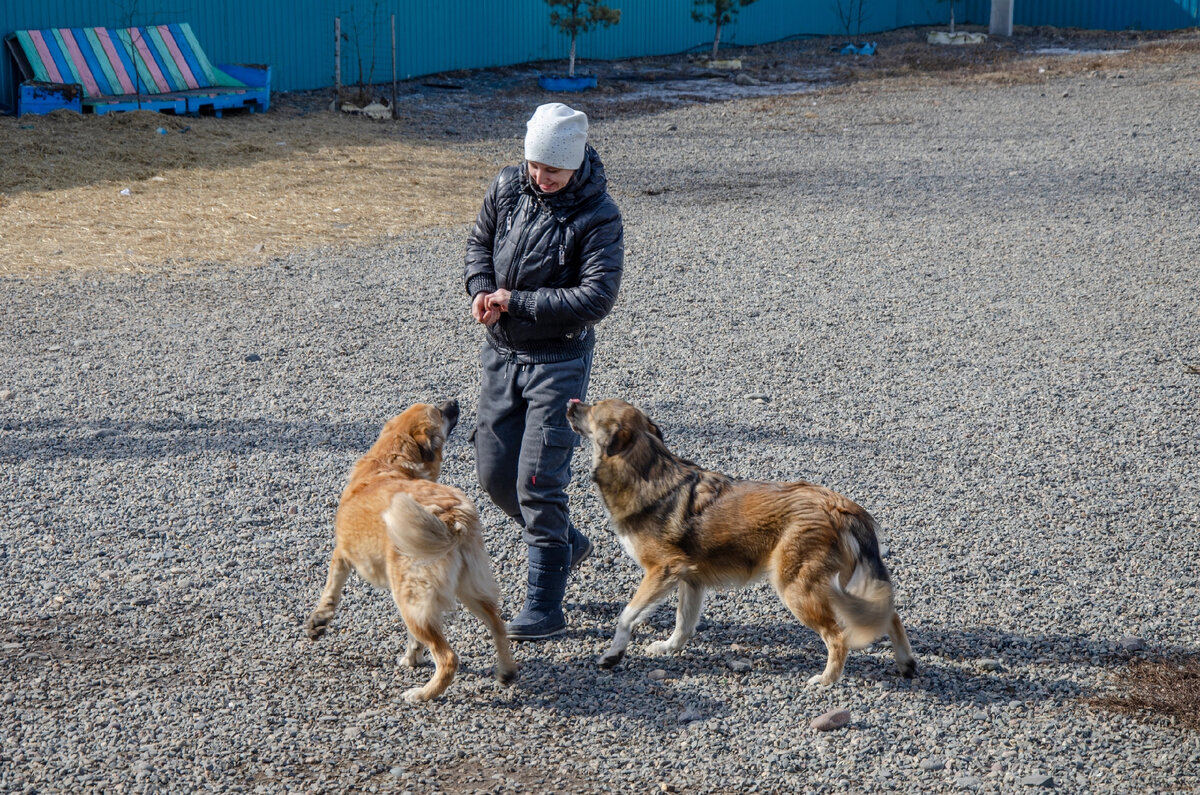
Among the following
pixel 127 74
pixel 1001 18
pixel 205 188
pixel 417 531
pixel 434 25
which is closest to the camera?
pixel 417 531

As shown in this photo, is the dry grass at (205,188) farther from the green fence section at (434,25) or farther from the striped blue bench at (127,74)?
the green fence section at (434,25)

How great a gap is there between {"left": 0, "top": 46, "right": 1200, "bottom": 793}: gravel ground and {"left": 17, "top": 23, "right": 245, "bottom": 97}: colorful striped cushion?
26.8 feet

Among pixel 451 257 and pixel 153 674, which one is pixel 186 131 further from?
pixel 153 674

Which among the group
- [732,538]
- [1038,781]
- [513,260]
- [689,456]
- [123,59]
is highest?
[123,59]

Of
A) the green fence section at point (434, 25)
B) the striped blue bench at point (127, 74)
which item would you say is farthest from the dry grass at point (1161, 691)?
the green fence section at point (434, 25)

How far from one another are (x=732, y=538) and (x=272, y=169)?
35.8ft

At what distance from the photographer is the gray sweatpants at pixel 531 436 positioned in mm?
4062

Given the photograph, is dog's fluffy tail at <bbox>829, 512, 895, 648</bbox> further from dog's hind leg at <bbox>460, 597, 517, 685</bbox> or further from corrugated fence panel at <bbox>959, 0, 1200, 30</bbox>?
corrugated fence panel at <bbox>959, 0, 1200, 30</bbox>

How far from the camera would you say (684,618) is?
4.18 m

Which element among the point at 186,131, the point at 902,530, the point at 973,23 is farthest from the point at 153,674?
the point at 973,23

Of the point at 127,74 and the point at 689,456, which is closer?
the point at 689,456

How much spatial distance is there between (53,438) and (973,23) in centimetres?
3329

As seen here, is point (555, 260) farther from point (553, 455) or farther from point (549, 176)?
point (553, 455)

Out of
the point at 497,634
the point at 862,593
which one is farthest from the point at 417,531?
the point at 862,593
